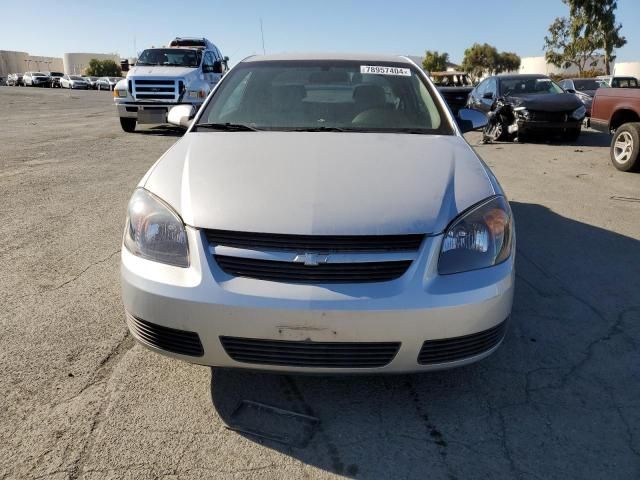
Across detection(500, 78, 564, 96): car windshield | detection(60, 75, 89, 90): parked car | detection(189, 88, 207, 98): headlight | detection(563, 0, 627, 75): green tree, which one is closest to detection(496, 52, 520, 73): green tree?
detection(563, 0, 627, 75): green tree

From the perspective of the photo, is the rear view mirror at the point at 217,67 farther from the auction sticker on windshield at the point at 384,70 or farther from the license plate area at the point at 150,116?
the auction sticker on windshield at the point at 384,70

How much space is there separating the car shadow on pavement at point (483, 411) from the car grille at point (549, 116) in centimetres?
902

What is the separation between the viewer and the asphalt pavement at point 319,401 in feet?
6.87

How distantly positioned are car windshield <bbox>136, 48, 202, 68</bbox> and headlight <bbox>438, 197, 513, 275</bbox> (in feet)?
42.5

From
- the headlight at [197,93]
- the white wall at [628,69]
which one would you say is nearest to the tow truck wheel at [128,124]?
the headlight at [197,93]

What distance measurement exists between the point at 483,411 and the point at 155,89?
40.0ft

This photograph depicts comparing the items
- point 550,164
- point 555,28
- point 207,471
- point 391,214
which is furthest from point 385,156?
point 555,28

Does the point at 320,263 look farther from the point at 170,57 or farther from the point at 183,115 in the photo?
the point at 170,57

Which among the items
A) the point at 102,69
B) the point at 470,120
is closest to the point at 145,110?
the point at 470,120

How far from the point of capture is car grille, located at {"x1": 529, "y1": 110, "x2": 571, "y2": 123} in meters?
11.4

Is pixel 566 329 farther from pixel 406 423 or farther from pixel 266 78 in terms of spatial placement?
pixel 266 78

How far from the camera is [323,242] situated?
214 cm

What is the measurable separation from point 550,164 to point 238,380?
818 centimetres

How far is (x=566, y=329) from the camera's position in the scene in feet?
10.5
